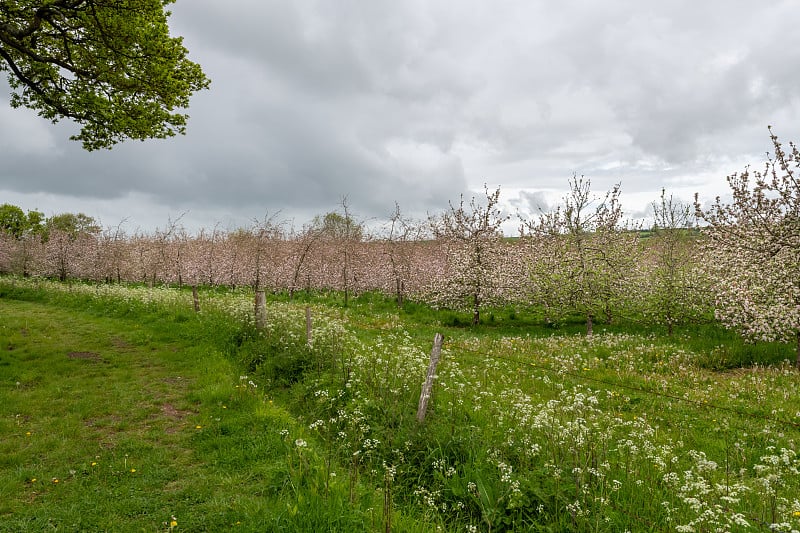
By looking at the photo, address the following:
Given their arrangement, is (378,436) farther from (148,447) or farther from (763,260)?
(763,260)

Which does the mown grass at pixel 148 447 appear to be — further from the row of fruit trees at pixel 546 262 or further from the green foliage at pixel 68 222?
the green foliage at pixel 68 222

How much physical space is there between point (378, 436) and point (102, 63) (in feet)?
45.1

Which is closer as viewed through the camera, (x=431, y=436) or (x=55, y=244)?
(x=431, y=436)

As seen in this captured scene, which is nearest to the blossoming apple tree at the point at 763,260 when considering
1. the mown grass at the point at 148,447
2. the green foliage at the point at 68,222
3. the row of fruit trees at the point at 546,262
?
the row of fruit trees at the point at 546,262

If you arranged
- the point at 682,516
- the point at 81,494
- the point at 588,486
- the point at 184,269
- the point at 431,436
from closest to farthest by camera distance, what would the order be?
the point at 682,516 < the point at 588,486 < the point at 81,494 < the point at 431,436 < the point at 184,269

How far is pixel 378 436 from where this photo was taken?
25.1 ft

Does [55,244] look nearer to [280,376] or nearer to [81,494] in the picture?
[280,376]

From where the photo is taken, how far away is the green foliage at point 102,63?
11891 mm

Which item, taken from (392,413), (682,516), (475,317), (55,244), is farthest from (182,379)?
(55,244)

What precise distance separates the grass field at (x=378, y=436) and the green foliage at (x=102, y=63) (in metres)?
7.87

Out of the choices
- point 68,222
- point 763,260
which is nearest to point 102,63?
point 763,260

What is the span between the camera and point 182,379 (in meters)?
12.2

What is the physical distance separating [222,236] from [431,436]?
46.3m

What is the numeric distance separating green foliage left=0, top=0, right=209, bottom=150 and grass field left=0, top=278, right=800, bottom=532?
7.87 metres
